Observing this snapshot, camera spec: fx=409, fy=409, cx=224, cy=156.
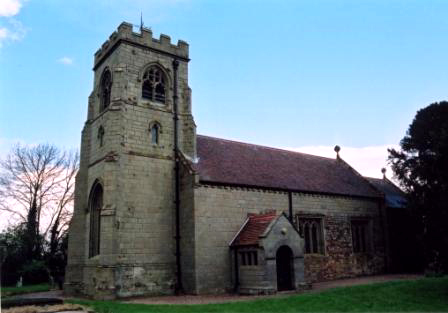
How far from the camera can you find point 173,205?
22.3 m

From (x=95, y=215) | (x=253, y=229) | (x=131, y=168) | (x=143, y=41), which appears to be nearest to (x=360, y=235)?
(x=253, y=229)

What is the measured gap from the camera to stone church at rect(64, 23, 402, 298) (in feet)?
66.5

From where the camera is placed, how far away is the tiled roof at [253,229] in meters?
20.7

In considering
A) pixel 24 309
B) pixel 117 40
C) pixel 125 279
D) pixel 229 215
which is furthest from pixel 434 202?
pixel 117 40

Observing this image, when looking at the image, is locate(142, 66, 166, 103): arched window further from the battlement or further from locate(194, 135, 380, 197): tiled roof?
locate(194, 135, 380, 197): tiled roof

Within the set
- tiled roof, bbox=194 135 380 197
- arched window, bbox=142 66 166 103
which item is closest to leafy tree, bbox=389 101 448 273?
tiled roof, bbox=194 135 380 197

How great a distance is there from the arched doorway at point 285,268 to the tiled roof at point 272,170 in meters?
4.05

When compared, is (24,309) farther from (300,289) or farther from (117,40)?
(117,40)

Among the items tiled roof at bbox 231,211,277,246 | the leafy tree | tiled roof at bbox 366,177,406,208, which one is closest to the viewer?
the leafy tree

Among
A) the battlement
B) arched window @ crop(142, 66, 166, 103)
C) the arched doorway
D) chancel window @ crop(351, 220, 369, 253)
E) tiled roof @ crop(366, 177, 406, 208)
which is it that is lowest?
the arched doorway

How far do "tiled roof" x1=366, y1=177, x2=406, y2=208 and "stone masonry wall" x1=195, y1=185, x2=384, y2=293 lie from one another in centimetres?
215

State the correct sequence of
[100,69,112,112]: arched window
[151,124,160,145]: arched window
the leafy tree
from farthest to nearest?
[100,69,112,112]: arched window → [151,124,160,145]: arched window → the leafy tree

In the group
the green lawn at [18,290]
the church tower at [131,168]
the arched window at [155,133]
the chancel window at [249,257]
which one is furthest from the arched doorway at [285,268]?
the green lawn at [18,290]

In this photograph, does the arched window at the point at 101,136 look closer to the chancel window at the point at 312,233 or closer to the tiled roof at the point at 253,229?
the tiled roof at the point at 253,229
